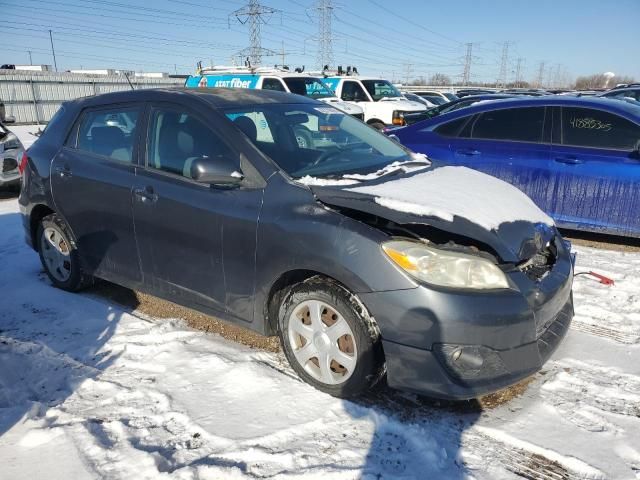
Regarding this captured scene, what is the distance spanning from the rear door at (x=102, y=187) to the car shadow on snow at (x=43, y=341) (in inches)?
14.2

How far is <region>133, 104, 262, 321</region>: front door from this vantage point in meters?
3.11

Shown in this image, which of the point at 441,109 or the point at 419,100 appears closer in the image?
the point at 441,109

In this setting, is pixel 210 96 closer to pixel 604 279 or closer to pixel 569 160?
pixel 604 279

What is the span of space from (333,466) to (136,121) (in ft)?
8.76

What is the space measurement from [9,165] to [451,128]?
704 centimetres

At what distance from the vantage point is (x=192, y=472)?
231 cm

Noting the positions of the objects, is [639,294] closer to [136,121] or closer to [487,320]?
[487,320]

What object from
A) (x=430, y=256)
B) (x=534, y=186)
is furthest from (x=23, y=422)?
(x=534, y=186)

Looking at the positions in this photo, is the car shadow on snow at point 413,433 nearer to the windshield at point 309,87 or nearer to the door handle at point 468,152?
the door handle at point 468,152

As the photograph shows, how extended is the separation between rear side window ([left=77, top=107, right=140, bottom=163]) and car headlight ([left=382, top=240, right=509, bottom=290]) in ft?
7.11

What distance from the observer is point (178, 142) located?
3.49 m

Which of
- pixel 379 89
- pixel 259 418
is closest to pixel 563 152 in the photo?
pixel 259 418

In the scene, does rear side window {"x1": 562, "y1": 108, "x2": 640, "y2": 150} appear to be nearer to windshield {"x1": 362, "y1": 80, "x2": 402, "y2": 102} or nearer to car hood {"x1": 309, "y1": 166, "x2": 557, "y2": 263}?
car hood {"x1": 309, "y1": 166, "x2": 557, "y2": 263}

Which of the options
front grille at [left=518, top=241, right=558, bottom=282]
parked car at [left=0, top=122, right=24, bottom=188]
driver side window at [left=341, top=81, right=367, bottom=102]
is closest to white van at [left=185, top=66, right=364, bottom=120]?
driver side window at [left=341, top=81, right=367, bottom=102]
